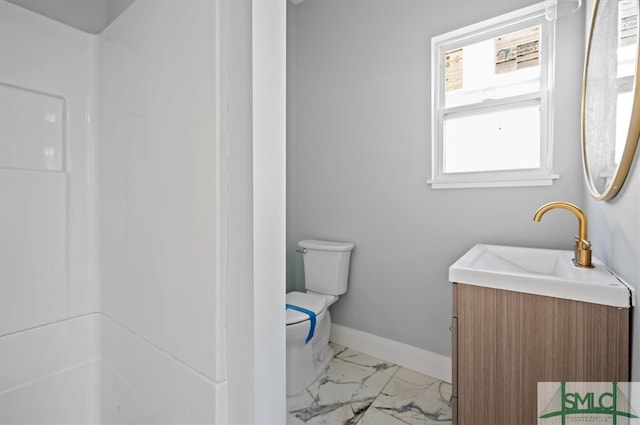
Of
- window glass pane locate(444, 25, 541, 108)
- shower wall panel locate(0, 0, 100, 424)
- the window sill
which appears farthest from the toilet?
window glass pane locate(444, 25, 541, 108)

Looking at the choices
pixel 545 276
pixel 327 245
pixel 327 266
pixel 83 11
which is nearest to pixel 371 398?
pixel 327 266

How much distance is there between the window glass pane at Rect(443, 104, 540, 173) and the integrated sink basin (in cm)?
59

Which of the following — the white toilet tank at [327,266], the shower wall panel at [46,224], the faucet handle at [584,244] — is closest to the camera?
the shower wall panel at [46,224]

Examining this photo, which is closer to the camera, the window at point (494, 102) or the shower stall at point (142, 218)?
the shower stall at point (142, 218)

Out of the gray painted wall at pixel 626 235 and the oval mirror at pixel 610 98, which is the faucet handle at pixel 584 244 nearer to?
the gray painted wall at pixel 626 235

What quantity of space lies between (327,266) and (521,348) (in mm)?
1386

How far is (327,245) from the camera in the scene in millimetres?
2328

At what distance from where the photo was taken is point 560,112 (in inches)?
64.0

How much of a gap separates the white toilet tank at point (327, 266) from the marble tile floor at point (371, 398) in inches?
21.1

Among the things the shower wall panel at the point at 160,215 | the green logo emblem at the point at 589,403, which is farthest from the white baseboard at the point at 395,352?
the shower wall panel at the point at 160,215

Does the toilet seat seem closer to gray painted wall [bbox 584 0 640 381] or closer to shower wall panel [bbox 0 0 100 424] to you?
shower wall panel [bbox 0 0 100 424]

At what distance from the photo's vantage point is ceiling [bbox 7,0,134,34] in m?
0.70

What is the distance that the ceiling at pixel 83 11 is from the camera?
70 centimetres

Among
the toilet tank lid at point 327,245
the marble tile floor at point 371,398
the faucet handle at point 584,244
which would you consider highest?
the faucet handle at point 584,244
